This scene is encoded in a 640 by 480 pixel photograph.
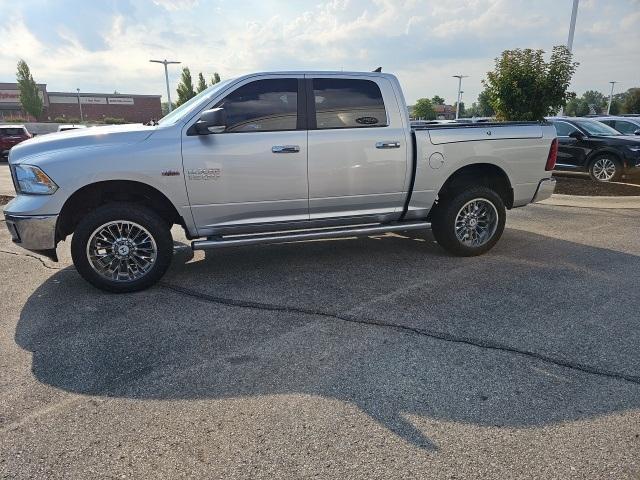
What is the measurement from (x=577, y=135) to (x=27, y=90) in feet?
221

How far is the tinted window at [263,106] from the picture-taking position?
4.71 meters

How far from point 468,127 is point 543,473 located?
412cm

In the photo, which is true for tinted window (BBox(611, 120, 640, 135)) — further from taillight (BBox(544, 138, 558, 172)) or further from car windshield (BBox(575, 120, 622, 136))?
taillight (BBox(544, 138, 558, 172))

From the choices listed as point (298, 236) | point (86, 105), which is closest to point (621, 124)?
point (298, 236)

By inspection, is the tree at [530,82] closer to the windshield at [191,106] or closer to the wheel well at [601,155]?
the wheel well at [601,155]

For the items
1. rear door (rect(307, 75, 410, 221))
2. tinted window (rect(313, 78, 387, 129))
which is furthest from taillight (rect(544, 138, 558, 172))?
tinted window (rect(313, 78, 387, 129))

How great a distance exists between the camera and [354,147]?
5000mm

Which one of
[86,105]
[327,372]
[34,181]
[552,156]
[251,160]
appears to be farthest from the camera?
[86,105]

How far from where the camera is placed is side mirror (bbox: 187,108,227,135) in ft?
14.2

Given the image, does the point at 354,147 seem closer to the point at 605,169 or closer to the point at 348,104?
the point at 348,104

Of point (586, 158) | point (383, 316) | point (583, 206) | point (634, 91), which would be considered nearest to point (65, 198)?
point (383, 316)

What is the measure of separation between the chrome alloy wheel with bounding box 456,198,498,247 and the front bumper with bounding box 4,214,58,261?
14.1 ft

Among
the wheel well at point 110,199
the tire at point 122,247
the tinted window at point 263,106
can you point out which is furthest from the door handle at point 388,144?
the tire at point 122,247

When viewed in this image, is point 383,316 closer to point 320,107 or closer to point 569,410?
point 569,410
